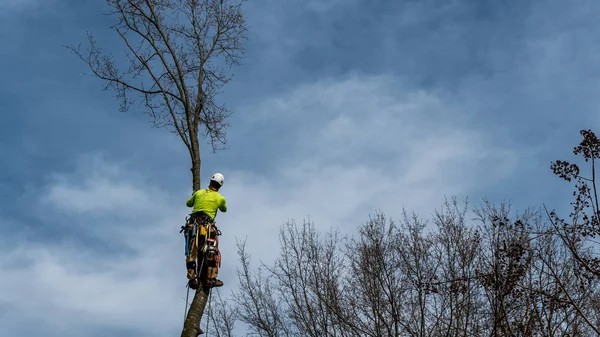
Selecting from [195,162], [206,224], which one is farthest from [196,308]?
[195,162]

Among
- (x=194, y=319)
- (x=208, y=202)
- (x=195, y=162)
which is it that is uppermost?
(x=195, y=162)

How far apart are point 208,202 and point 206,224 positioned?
0.30 meters

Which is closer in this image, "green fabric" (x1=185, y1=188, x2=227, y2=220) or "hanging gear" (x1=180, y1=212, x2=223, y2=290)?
"hanging gear" (x1=180, y1=212, x2=223, y2=290)

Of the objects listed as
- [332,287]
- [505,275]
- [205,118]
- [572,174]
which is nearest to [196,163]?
[205,118]

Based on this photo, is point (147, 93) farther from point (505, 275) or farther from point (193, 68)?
point (505, 275)

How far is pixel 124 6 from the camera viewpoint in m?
11.5

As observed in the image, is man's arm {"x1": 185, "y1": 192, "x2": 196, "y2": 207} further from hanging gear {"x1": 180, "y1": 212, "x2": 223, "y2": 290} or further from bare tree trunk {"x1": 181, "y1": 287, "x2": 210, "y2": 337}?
bare tree trunk {"x1": 181, "y1": 287, "x2": 210, "y2": 337}

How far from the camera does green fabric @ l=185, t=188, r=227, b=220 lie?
27.2ft

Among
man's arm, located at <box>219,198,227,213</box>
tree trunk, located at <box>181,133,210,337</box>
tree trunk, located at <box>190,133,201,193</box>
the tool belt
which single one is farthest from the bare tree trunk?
tree trunk, located at <box>190,133,201,193</box>

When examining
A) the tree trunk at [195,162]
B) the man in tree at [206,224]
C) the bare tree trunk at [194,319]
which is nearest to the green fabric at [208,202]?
the man in tree at [206,224]

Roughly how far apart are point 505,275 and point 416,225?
10333 mm

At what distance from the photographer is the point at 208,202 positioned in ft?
27.2

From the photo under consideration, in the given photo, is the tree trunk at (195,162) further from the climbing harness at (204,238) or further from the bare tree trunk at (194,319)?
the bare tree trunk at (194,319)

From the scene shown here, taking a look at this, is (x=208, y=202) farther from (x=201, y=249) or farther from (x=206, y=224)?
(x=201, y=249)
